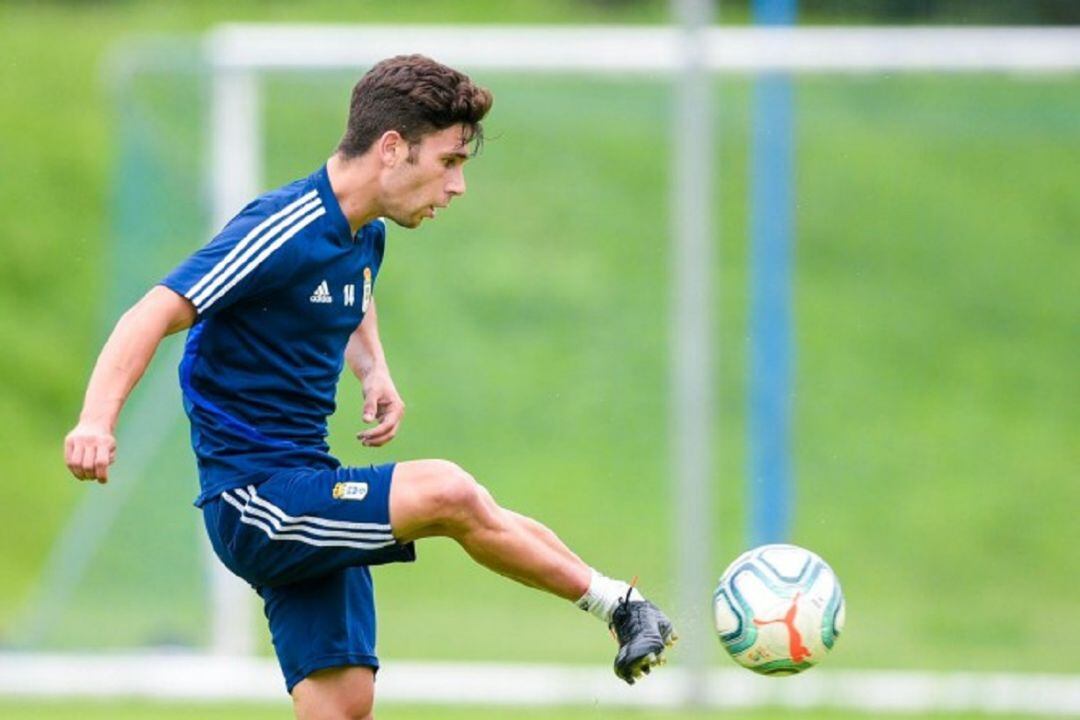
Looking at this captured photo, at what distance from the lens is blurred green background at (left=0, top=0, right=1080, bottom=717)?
1079cm

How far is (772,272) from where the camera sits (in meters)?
11.0

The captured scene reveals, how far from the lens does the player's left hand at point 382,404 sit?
6225 mm

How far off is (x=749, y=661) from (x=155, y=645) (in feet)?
18.5

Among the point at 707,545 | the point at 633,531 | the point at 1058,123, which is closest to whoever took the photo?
the point at 707,545

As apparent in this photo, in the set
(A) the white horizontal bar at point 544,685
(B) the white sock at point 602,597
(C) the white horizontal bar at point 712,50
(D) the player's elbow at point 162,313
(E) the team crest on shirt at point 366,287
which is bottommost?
(B) the white sock at point 602,597

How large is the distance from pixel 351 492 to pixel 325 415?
1.51ft

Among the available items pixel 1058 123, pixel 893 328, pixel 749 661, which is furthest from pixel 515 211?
pixel 749 661

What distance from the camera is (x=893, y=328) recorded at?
1130 cm

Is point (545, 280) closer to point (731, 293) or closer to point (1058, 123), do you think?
point (731, 293)

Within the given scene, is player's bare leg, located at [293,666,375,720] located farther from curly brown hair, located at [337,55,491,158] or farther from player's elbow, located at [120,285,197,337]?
curly brown hair, located at [337,55,491,158]

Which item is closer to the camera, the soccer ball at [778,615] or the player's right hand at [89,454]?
the player's right hand at [89,454]

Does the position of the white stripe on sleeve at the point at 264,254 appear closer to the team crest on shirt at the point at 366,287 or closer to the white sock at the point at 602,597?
the team crest on shirt at the point at 366,287

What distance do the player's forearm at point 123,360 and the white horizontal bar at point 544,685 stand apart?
4.86 m

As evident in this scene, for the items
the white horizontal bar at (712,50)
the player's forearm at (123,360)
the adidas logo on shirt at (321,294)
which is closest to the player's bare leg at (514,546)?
the adidas logo on shirt at (321,294)
